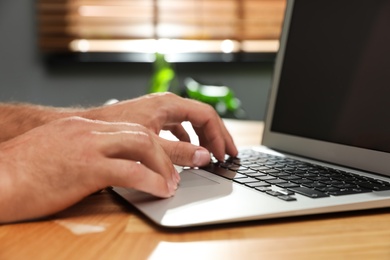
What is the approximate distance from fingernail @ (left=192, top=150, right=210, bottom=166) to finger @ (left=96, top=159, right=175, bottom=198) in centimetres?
16

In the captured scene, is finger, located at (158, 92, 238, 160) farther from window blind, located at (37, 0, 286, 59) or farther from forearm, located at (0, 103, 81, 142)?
window blind, located at (37, 0, 286, 59)

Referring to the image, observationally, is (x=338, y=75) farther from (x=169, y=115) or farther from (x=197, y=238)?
(x=197, y=238)

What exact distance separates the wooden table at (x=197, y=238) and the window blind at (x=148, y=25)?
2100 millimetres

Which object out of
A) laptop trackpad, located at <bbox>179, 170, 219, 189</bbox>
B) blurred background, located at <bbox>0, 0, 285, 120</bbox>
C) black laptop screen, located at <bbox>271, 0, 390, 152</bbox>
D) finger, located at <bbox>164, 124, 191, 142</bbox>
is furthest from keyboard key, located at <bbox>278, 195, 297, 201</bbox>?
blurred background, located at <bbox>0, 0, 285, 120</bbox>

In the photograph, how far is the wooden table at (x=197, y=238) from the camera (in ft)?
1.50

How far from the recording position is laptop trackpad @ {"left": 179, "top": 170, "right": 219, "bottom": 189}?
662 mm

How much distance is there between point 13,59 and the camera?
251 cm

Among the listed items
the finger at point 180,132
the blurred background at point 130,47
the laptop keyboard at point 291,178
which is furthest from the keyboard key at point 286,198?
the blurred background at point 130,47

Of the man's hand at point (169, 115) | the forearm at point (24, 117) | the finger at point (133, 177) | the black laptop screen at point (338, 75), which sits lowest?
the forearm at point (24, 117)

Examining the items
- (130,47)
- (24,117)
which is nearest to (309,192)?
(24,117)

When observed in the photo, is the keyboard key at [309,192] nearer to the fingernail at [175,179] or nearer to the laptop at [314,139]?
the laptop at [314,139]

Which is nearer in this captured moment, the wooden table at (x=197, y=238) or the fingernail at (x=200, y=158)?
the wooden table at (x=197, y=238)

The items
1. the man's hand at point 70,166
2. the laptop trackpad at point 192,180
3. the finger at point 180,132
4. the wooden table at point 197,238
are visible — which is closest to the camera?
the wooden table at point 197,238

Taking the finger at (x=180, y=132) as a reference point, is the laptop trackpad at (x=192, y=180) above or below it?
below
